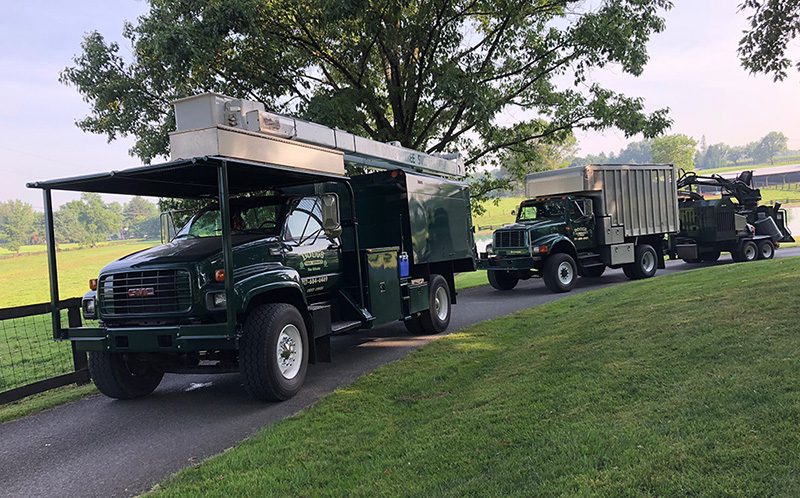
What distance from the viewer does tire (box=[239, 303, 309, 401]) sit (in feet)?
20.8

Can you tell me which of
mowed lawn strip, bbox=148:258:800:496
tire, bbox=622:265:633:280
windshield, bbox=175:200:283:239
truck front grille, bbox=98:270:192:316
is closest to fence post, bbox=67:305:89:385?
truck front grille, bbox=98:270:192:316

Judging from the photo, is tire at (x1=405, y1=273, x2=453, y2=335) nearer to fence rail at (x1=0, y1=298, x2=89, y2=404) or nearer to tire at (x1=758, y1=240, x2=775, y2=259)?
fence rail at (x1=0, y1=298, x2=89, y2=404)

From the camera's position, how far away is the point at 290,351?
693 cm

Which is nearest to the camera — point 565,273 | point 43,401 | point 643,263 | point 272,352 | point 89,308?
point 272,352

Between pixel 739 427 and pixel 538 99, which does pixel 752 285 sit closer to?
pixel 739 427

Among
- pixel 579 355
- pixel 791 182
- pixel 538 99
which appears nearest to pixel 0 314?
pixel 579 355

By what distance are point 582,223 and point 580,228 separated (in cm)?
16

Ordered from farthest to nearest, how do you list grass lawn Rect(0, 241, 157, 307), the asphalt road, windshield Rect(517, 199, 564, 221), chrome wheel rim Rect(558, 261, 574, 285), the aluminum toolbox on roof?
grass lawn Rect(0, 241, 157, 307) → the aluminum toolbox on roof → windshield Rect(517, 199, 564, 221) → chrome wheel rim Rect(558, 261, 574, 285) → the asphalt road

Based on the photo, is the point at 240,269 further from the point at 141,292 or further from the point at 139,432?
the point at 139,432

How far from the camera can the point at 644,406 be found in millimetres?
4348

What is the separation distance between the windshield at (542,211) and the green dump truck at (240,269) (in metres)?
8.04

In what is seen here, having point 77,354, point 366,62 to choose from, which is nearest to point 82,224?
point 366,62

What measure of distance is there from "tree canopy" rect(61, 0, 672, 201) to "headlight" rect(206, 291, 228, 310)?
8.31m

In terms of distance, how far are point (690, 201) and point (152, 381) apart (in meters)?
19.8
